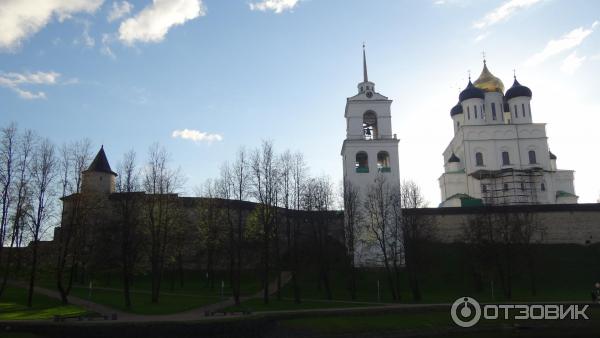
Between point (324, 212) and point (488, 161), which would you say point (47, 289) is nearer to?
point (324, 212)

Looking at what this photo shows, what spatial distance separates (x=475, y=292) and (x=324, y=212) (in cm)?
1330

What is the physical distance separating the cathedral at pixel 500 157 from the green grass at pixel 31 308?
164ft

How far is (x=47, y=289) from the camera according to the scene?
3822cm

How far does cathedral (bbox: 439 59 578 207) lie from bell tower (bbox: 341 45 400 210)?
19560 mm

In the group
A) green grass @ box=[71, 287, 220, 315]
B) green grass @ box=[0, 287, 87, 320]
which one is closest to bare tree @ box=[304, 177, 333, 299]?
green grass @ box=[71, 287, 220, 315]

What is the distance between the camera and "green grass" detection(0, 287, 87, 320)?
25734 millimetres

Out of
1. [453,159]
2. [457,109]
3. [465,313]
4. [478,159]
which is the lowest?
[465,313]

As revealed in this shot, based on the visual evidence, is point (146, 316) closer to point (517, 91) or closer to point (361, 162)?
point (361, 162)

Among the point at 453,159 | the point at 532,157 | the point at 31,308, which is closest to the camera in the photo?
the point at 31,308

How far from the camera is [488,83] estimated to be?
75438 mm

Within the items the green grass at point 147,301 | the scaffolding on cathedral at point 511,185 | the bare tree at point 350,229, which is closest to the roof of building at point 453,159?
the scaffolding on cathedral at point 511,185

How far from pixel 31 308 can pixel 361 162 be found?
33.1 metres

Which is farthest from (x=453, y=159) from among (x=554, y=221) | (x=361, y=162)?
(x=361, y=162)

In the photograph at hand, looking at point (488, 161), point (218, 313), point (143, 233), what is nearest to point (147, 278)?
point (143, 233)
